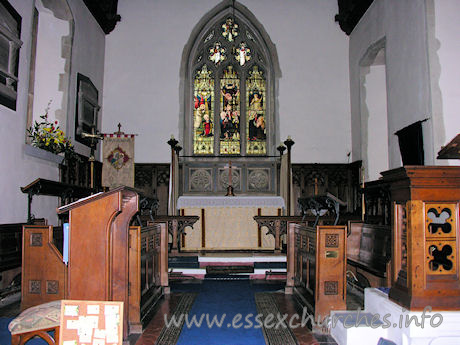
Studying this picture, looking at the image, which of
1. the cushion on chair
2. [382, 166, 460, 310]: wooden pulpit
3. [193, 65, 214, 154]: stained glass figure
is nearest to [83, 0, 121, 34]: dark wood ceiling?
[193, 65, 214, 154]: stained glass figure

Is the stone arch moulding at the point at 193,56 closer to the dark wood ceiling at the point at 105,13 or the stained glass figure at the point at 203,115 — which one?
the stained glass figure at the point at 203,115

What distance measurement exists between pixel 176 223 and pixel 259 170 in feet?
11.1

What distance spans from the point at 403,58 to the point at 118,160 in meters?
6.00

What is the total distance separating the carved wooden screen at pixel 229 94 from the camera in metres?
9.66

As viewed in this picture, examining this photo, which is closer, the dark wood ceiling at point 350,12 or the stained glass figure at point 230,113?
the dark wood ceiling at point 350,12

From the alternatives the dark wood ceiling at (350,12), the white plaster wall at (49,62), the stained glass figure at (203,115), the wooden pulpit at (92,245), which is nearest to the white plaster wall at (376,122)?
the dark wood ceiling at (350,12)

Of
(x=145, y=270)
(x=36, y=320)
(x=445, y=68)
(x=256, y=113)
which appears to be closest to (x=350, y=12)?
(x=256, y=113)

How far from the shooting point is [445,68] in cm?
589

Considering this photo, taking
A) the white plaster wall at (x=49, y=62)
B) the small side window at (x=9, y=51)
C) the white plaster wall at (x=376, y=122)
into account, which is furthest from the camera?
the white plaster wall at (x=376, y=122)

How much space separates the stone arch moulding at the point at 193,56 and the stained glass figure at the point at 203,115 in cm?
14

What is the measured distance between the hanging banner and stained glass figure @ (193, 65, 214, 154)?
A: 154cm

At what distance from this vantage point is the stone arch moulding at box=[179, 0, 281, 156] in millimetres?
9492

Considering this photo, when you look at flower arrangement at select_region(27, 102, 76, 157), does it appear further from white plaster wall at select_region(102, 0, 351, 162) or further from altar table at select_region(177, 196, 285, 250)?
white plaster wall at select_region(102, 0, 351, 162)

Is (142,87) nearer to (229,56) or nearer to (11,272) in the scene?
(229,56)
